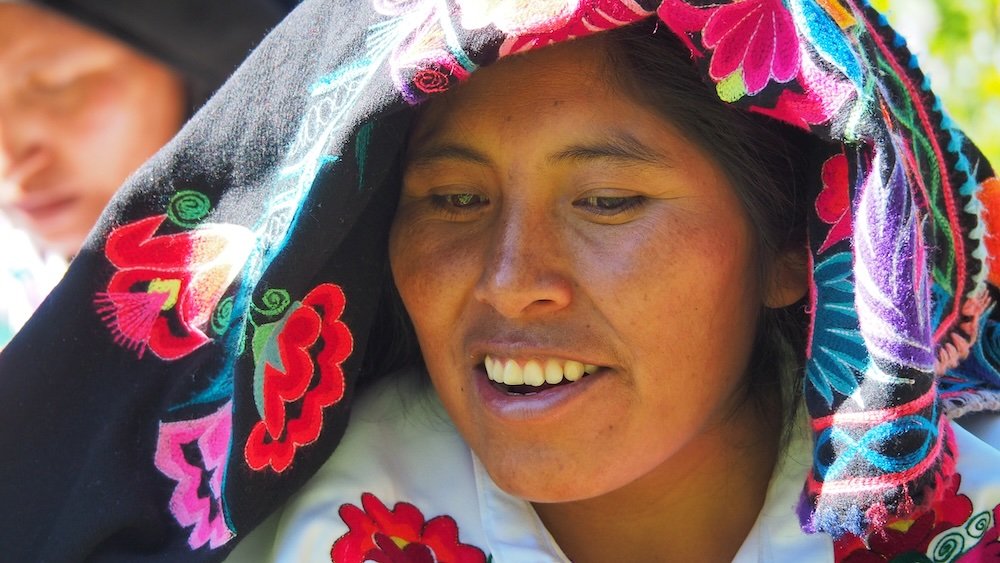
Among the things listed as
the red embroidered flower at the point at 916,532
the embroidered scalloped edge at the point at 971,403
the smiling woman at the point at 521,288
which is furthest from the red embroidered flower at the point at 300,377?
the embroidered scalloped edge at the point at 971,403

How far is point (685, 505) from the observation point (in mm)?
1768

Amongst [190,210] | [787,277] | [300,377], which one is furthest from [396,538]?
[787,277]

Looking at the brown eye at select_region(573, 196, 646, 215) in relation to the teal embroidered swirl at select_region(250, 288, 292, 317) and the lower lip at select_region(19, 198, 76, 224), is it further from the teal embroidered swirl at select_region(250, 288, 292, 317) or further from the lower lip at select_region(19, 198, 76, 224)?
the lower lip at select_region(19, 198, 76, 224)

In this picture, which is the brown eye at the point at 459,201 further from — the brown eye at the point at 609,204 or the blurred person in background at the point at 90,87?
the blurred person in background at the point at 90,87

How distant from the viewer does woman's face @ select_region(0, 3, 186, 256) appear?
91.2 inches

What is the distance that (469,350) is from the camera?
158cm

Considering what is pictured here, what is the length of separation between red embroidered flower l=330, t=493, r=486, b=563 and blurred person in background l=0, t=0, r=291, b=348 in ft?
3.17

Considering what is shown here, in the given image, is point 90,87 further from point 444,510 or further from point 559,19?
point 559,19

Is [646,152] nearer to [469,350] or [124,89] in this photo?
[469,350]

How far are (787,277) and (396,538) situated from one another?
0.64m

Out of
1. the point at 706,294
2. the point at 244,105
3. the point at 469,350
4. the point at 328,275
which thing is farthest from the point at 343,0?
the point at 706,294

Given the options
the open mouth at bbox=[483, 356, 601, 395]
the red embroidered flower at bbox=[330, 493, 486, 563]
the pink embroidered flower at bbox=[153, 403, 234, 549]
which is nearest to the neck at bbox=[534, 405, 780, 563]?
the red embroidered flower at bbox=[330, 493, 486, 563]

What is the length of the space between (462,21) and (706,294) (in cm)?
47

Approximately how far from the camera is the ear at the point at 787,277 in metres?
1.66
